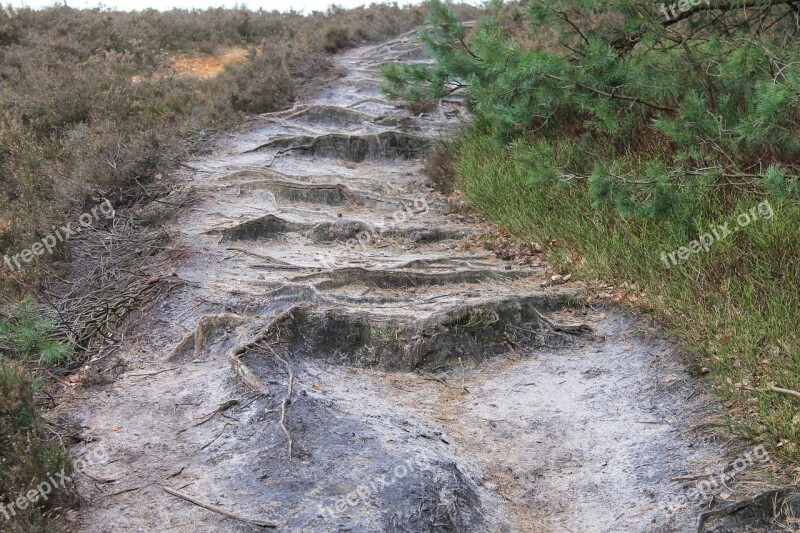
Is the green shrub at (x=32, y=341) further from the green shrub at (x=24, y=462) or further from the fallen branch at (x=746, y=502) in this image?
the fallen branch at (x=746, y=502)

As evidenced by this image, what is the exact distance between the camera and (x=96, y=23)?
18.7m

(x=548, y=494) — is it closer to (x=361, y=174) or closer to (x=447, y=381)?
(x=447, y=381)

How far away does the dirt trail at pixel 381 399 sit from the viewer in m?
4.11

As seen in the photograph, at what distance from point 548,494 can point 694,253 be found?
2.87 m

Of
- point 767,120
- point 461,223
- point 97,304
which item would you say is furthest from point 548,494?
point 461,223

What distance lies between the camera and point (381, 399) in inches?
213

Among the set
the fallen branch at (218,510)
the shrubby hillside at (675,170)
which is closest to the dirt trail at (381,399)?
the fallen branch at (218,510)

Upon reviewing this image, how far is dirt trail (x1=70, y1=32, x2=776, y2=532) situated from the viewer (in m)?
4.11

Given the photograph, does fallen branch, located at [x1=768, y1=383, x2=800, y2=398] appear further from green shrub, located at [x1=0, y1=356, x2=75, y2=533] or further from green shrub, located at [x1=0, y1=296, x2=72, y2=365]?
green shrub, located at [x1=0, y1=296, x2=72, y2=365]

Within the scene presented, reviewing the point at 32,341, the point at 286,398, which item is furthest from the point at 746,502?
the point at 32,341

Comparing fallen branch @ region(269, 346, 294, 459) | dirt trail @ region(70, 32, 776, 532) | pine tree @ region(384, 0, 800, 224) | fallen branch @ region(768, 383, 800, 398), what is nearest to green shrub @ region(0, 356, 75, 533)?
dirt trail @ region(70, 32, 776, 532)

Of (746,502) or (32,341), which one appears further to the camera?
(32,341)

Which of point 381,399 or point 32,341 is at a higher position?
point 32,341

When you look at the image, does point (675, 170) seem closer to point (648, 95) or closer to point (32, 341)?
point (648, 95)
